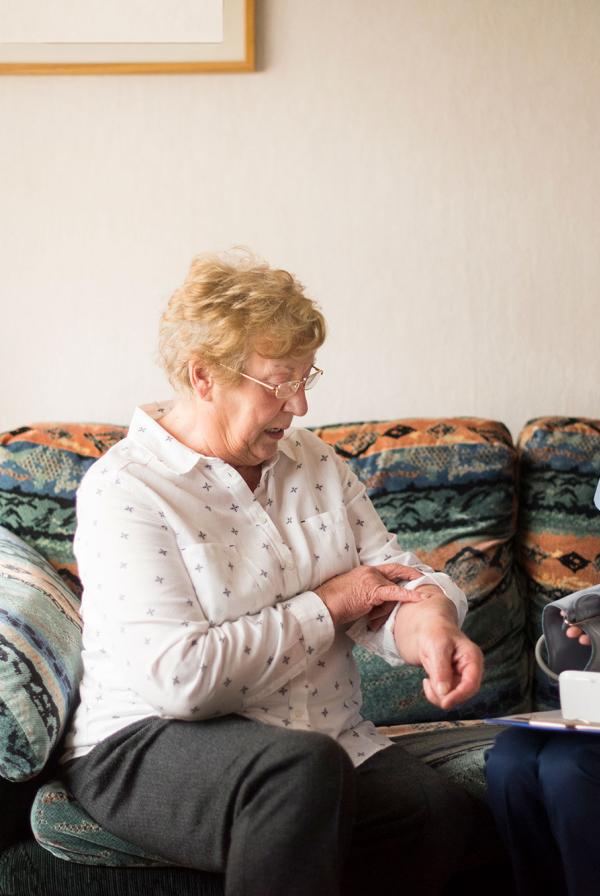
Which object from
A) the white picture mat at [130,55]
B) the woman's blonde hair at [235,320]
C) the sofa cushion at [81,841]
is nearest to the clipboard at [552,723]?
the sofa cushion at [81,841]

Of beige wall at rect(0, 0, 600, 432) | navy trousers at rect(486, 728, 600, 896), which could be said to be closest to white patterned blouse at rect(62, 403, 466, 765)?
navy trousers at rect(486, 728, 600, 896)

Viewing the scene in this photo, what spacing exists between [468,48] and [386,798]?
5.72ft

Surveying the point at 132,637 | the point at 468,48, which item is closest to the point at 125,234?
the point at 468,48

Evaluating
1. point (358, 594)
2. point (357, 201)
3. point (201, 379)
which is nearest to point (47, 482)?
point (201, 379)

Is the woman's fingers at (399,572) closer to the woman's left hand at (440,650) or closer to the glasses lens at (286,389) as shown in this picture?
the woman's left hand at (440,650)

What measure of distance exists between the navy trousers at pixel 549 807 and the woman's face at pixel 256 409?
601mm

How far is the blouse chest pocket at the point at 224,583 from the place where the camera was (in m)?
1.50

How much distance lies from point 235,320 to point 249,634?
491 mm

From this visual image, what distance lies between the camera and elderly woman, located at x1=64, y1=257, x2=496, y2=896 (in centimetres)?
132

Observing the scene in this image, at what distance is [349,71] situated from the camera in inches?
94.2

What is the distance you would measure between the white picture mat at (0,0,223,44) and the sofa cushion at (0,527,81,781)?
4.19ft

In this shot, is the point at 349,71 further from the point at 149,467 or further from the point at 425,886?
the point at 425,886

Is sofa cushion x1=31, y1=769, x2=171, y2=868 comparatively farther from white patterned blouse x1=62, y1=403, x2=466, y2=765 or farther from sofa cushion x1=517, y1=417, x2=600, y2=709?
sofa cushion x1=517, y1=417, x2=600, y2=709

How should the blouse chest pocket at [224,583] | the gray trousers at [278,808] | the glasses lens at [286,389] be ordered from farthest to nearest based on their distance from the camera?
the glasses lens at [286,389]
the blouse chest pocket at [224,583]
the gray trousers at [278,808]
